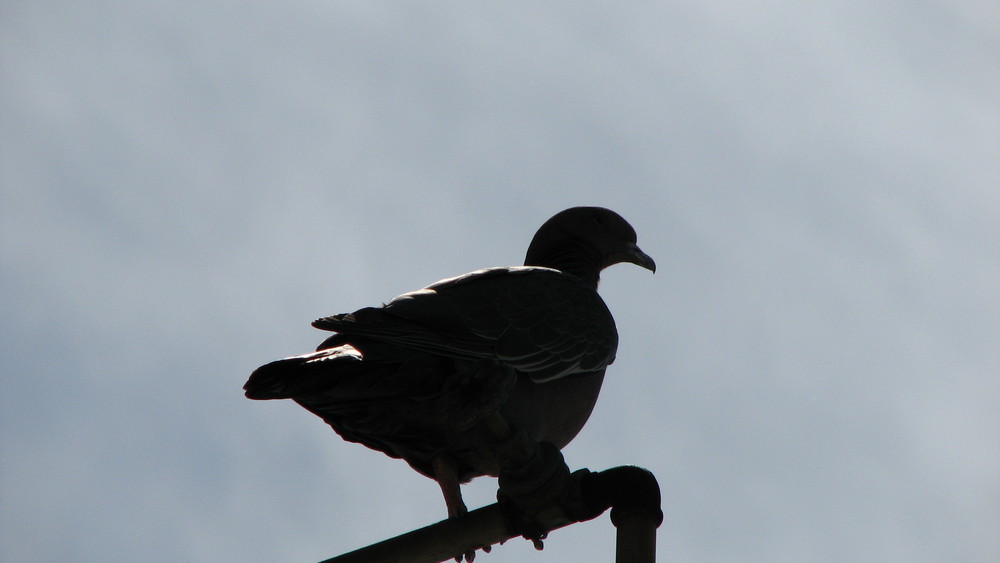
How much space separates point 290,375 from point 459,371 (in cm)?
68

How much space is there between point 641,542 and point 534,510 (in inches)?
22.5

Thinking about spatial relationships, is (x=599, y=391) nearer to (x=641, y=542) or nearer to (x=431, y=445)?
(x=431, y=445)

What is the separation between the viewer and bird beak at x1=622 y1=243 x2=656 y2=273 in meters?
7.33

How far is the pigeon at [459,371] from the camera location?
4086 mm

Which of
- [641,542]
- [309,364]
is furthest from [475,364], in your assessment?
[641,542]

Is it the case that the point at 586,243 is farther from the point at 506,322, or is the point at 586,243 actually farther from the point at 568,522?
the point at 568,522

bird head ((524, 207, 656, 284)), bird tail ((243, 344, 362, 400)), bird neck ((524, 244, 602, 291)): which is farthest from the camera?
bird head ((524, 207, 656, 284))

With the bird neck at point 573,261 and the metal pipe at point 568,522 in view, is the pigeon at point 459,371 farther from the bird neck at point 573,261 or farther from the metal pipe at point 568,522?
the bird neck at point 573,261

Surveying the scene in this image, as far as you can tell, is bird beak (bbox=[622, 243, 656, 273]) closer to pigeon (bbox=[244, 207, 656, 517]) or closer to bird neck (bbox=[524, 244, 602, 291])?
bird neck (bbox=[524, 244, 602, 291])

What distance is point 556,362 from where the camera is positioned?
5207 millimetres

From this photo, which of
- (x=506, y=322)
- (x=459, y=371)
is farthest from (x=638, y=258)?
(x=459, y=371)

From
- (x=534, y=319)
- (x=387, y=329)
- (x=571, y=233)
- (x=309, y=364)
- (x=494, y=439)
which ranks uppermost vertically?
(x=571, y=233)

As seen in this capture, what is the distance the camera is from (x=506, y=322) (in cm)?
516

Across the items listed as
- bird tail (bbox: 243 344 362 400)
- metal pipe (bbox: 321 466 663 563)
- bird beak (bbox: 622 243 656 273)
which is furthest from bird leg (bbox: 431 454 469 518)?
bird beak (bbox: 622 243 656 273)
